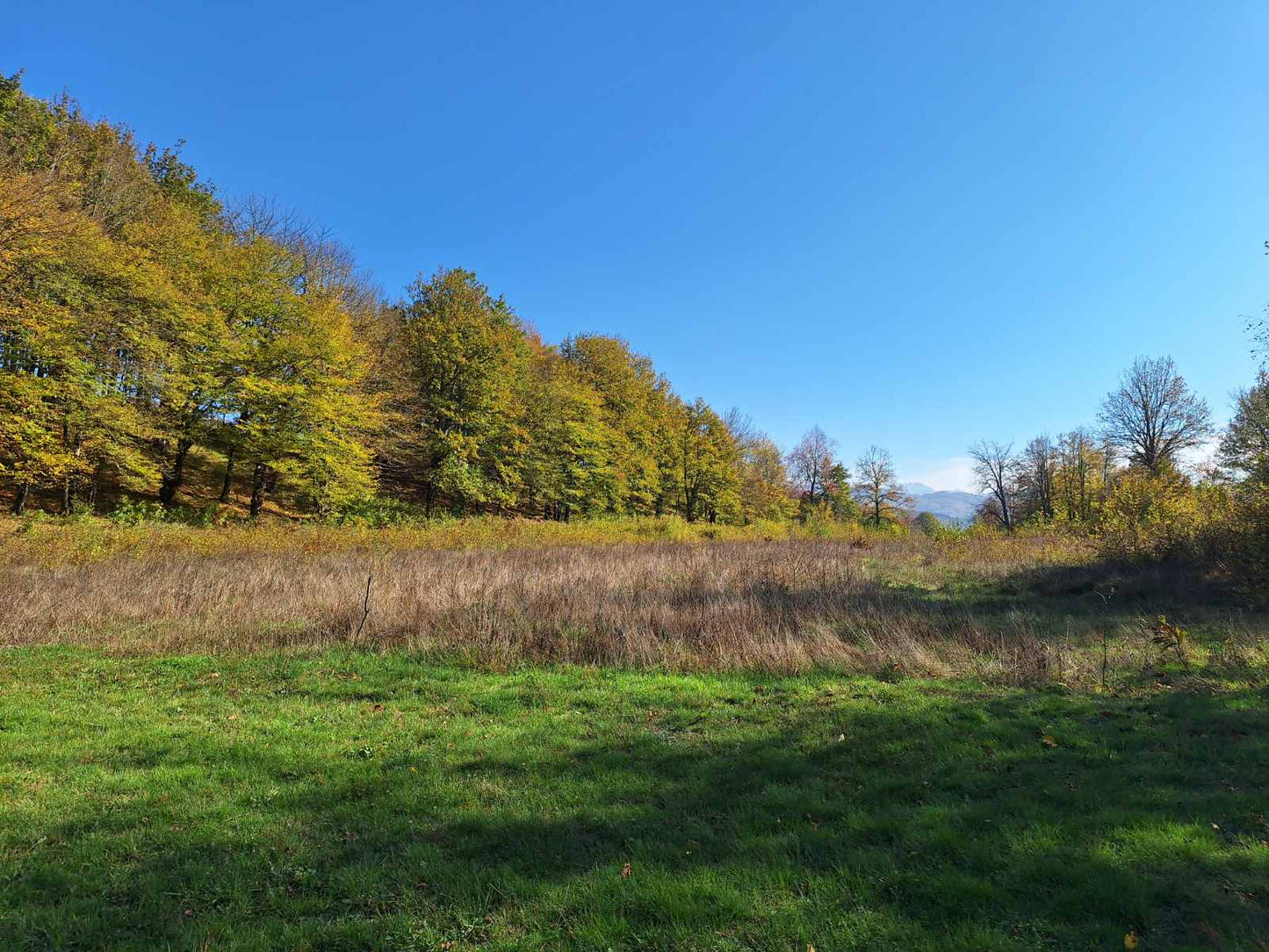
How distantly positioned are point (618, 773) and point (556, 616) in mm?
5287

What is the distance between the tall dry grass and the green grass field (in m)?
1.54

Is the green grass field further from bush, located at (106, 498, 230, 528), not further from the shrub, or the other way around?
bush, located at (106, 498, 230, 528)

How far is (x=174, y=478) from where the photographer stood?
23.3 meters

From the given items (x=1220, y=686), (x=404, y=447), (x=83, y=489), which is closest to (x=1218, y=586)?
(x=1220, y=686)

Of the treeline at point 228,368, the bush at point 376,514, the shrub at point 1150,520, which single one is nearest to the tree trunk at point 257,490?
the treeline at point 228,368

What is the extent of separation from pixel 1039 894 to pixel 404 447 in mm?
33496

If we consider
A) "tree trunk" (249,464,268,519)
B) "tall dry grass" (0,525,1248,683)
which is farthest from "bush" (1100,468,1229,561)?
"tree trunk" (249,464,268,519)

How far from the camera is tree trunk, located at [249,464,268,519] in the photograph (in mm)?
24438

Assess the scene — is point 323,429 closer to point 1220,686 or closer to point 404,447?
point 404,447

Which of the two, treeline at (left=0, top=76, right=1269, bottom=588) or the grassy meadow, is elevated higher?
treeline at (left=0, top=76, right=1269, bottom=588)

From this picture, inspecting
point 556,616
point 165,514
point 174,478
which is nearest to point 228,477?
point 174,478

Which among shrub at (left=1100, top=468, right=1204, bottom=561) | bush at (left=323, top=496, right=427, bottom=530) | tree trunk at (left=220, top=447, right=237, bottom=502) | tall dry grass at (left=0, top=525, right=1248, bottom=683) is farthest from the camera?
bush at (left=323, top=496, right=427, bottom=530)

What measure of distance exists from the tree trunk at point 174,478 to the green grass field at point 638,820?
20694 mm

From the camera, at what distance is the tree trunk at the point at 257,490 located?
2444 cm
